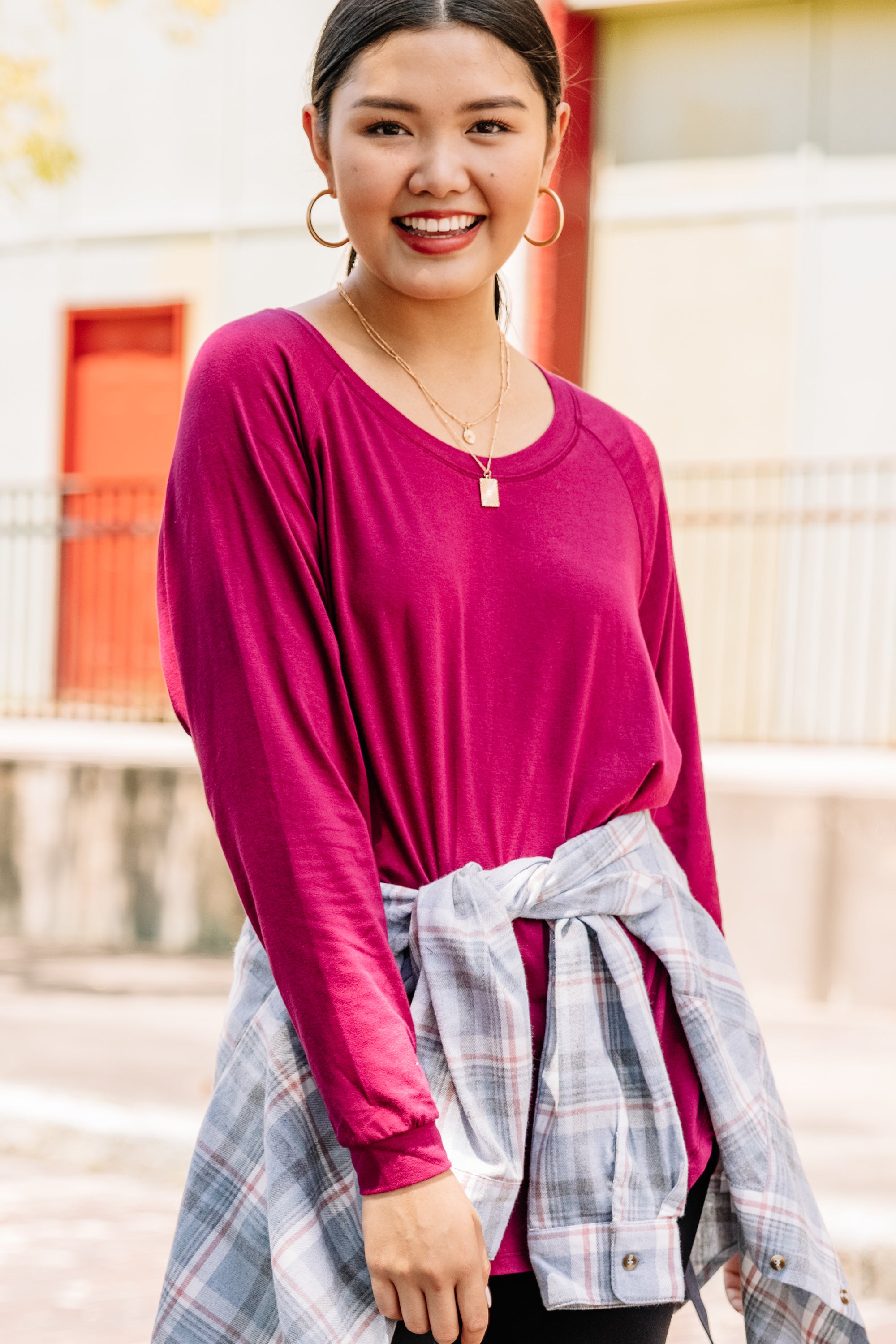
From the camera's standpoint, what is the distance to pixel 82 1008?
7.43 meters

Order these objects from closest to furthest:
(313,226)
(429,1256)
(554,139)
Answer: (429,1256) → (554,139) → (313,226)

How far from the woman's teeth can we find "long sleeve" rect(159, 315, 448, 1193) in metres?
0.21

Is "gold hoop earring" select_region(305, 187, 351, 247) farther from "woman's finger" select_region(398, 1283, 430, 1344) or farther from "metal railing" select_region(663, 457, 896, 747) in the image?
"metal railing" select_region(663, 457, 896, 747)

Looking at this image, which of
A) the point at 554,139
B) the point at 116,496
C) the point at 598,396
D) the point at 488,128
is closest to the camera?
the point at 488,128

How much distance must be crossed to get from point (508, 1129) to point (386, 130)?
1036mm

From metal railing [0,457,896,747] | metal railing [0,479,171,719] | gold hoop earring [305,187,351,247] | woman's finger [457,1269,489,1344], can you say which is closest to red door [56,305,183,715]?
metal railing [0,479,171,719]

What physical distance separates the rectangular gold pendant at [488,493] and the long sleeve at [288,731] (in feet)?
0.61

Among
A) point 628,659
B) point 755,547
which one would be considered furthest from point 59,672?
point 628,659

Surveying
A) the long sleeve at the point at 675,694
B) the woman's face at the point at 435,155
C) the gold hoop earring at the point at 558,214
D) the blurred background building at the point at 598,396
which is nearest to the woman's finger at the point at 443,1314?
the long sleeve at the point at 675,694

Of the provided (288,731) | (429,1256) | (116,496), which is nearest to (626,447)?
(288,731)

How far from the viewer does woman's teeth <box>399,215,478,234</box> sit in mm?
1755

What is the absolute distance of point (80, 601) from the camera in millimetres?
10531

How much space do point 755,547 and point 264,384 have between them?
7503 mm

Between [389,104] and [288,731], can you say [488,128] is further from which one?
[288,731]
